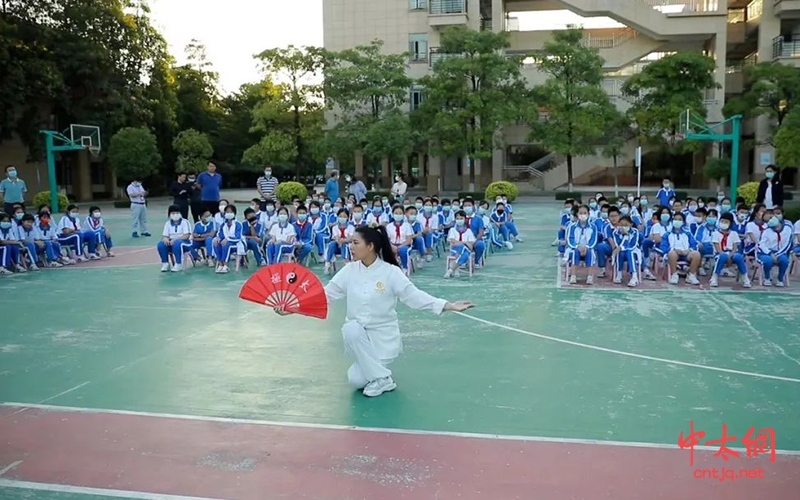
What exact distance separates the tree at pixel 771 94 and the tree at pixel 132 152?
25910 millimetres

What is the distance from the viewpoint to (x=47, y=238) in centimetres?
1306

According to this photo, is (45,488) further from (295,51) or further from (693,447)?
(295,51)

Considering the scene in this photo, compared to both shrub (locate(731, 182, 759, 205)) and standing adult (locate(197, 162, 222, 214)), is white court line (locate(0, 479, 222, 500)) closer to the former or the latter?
standing adult (locate(197, 162, 222, 214))

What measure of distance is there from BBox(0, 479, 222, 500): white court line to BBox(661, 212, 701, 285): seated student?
8573 millimetres

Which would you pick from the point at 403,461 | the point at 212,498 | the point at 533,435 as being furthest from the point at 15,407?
the point at 533,435

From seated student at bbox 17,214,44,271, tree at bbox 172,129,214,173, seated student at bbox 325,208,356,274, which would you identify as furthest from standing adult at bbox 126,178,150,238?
tree at bbox 172,129,214,173

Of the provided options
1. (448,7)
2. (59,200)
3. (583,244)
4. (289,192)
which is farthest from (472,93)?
(583,244)

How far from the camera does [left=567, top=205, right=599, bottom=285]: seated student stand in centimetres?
1055

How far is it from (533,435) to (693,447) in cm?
101

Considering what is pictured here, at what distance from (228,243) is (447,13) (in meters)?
24.6

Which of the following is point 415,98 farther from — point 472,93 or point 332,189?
point 332,189

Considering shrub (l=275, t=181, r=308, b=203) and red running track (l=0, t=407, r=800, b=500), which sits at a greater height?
shrub (l=275, t=181, r=308, b=203)

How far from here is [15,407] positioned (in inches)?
215

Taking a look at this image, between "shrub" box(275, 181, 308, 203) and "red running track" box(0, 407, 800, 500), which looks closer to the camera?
"red running track" box(0, 407, 800, 500)
